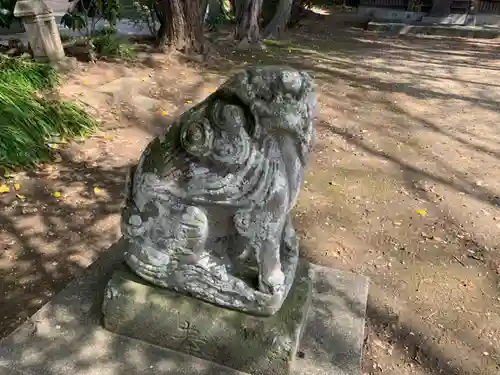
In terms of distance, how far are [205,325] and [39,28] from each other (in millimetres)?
6244

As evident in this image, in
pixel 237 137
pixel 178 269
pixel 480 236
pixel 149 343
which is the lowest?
pixel 480 236

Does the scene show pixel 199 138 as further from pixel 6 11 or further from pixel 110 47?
pixel 110 47

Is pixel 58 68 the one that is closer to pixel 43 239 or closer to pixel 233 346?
pixel 43 239

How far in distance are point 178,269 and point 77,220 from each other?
2.38m

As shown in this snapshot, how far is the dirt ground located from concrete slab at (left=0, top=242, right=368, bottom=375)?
67cm

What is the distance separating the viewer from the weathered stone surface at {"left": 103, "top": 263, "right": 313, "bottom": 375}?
6.59 ft

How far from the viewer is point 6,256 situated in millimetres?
3617

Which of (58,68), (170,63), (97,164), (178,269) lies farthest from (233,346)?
(170,63)

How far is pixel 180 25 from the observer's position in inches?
352

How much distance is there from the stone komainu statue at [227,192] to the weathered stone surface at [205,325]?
0.18ft

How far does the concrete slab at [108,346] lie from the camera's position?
2055 mm

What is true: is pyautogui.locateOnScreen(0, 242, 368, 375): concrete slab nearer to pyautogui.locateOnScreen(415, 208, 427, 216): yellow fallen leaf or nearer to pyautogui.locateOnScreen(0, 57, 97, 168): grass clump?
pyautogui.locateOnScreen(415, 208, 427, 216): yellow fallen leaf

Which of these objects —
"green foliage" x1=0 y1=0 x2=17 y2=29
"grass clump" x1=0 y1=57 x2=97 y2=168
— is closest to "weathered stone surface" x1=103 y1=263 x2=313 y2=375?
"grass clump" x1=0 y1=57 x2=97 y2=168

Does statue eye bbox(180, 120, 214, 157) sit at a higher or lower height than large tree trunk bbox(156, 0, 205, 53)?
higher
